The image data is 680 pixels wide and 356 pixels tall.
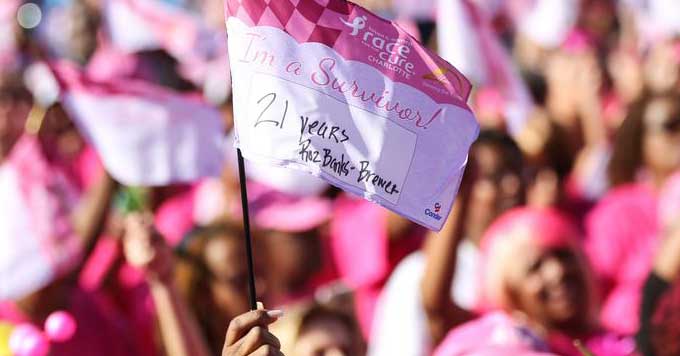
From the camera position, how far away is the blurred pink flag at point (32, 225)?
4.75 meters

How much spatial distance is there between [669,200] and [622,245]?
0.22m

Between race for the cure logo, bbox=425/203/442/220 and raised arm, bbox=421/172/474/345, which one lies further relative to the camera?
raised arm, bbox=421/172/474/345

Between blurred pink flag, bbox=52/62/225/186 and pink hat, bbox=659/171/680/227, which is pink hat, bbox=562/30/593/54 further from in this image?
blurred pink flag, bbox=52/62/225/186

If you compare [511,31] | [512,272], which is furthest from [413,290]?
[511,31]

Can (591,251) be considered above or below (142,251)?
below

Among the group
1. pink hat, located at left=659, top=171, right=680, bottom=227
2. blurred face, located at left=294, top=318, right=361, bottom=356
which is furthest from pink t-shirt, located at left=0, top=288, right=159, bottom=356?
pink hat, located at left=659, top=171, right=680, bottom=227

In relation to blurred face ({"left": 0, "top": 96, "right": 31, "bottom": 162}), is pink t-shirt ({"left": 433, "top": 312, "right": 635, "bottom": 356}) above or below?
above

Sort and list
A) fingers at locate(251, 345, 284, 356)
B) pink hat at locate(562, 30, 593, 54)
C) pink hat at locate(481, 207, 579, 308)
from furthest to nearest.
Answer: pink hat at locate(562, 30, 593, 54), pink hat at locate(481, 207, 579, 308), fingers at locate(251, 345, 284, 356)

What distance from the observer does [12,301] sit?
4.73 m

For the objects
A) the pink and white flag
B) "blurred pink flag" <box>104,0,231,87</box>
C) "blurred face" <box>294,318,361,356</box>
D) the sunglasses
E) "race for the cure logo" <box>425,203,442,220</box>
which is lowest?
"blurred pink flag" <box>104,0,231,87</box>

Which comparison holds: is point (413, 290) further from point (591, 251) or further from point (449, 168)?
point (449, 168)

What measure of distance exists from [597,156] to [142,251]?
2.82 metres

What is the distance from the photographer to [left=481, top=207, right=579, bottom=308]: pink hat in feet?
15.0

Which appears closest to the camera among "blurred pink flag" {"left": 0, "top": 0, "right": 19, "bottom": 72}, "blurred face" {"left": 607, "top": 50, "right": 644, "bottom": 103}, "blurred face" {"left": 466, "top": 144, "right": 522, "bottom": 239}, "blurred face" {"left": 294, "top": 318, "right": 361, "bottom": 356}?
"blurred face" {"left": 294, "top": 318, "right": 361, "bottom": 356}
